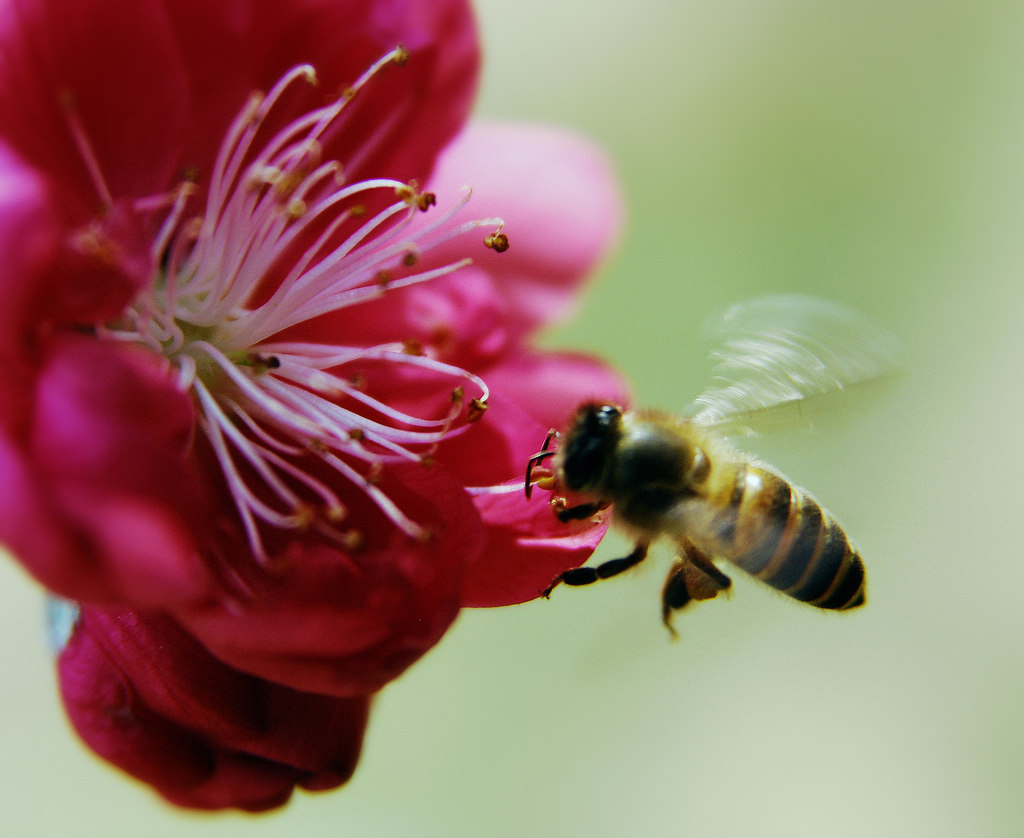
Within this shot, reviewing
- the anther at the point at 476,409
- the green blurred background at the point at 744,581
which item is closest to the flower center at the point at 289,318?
the anther at the point at 476,409


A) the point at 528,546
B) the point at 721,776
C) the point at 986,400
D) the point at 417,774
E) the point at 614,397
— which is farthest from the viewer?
the point at 986,400

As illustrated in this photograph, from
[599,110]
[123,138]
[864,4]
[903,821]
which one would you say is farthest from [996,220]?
[123,138]

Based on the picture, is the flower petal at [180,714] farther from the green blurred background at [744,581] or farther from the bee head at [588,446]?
the green blurred background at [744,581]

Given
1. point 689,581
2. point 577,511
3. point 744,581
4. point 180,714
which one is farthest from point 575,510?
point 744,581

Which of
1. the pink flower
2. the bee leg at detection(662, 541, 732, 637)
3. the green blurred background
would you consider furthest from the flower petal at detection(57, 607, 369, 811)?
the green blurred background

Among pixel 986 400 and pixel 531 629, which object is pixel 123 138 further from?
pixel 986 400

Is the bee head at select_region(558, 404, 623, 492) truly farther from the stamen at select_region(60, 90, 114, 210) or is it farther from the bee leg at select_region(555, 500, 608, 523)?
the stamen at select_region(60, 90, 114, 210)

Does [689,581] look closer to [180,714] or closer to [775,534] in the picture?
[775,534]
